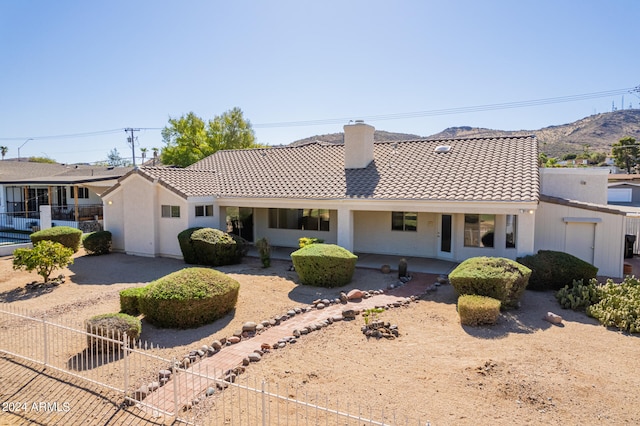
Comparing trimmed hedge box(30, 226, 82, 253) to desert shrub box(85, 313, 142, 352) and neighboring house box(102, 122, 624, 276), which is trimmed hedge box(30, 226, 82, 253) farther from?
desert shrub box(85, 313, 142, 352)

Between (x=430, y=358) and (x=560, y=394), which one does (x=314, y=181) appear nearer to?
(x=430, y=358)

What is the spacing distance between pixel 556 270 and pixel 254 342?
940 centimetres

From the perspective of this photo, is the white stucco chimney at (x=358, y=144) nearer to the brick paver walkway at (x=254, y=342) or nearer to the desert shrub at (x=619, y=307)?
the brick paver walkway at (x=254, y=342)

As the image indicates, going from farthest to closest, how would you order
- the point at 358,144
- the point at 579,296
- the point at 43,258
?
the point at 358,144 → the point at 43,258 → the point at 579,296

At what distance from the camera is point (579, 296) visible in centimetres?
1159

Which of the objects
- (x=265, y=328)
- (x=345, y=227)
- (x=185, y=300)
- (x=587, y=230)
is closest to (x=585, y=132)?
(x=587, y=230)

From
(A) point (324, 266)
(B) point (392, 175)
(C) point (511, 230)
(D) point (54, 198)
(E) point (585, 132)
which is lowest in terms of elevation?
(A) point (324, 266)

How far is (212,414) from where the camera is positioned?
20.5ft

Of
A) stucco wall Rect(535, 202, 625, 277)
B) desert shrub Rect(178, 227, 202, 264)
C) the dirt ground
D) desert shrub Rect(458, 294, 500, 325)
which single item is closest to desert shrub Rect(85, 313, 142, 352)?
the dirt ground

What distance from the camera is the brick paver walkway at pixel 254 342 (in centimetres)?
686

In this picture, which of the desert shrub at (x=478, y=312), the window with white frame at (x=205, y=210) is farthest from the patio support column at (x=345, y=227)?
the desert shrub at (x=478, y=312)

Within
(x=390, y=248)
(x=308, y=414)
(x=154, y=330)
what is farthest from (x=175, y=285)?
(x=390, y=248)

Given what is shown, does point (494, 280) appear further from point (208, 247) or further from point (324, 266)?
point (208, 247)

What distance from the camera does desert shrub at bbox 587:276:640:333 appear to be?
985cm
